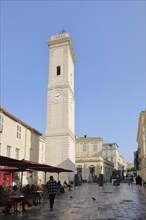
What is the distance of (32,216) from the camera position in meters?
11.9

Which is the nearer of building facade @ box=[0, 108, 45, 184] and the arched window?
building facade @ box=[0, 108, 45, 184]

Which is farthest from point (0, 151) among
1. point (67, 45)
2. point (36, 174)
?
point (67, 45)

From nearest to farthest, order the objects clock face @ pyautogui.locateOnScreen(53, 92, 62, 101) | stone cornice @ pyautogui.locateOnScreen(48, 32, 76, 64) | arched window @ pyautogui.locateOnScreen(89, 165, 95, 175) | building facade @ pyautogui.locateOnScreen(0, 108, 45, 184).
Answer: building facade @ pyautogui.locateOnScreen(0, 108, 45, 184) → clock face @ pyautogui.locateOnScreen(53, 92, 62, 101) → stone cornice @ pyautogui.locateOnScreen(48, 32, 76, 64) → arched window @ pyautogui.locateOnScreen(89, 165, 95, 175)

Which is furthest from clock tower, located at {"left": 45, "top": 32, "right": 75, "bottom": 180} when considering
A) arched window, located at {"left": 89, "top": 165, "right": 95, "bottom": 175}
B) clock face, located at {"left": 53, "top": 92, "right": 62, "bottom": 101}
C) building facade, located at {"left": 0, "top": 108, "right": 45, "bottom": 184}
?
arched window, located at {"left": 89, "top": 165, "right": 95, "bottom": 175}

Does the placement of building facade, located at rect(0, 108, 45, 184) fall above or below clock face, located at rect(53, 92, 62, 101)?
below

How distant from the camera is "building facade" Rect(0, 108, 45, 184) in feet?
81.6

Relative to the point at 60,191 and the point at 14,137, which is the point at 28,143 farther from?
the point at 60,191

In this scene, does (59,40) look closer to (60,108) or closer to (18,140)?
(60,108)

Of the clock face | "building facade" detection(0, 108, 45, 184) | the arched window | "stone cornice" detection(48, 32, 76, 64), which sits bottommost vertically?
the arched window

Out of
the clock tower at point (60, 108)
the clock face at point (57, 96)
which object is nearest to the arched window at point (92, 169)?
the clock tower at point (60, 108)

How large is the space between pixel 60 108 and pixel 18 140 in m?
14.8

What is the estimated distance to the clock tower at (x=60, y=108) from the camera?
1594 inches

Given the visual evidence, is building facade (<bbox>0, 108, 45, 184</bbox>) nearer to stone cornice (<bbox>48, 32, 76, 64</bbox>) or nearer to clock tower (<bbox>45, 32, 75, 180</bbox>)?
clock tower (<bbox>45, 32, 75, 180</bbox>)

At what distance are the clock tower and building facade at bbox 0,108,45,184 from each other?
221 inches
